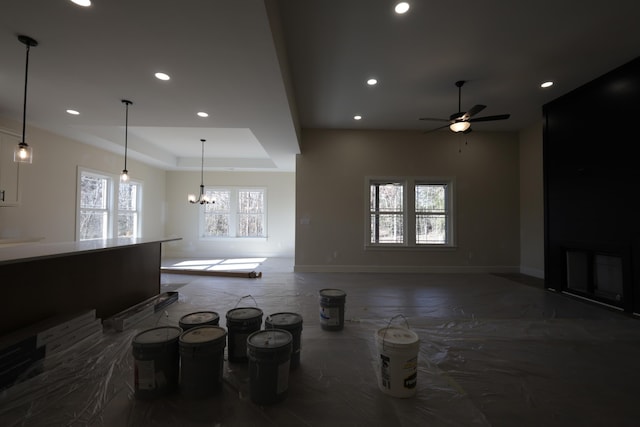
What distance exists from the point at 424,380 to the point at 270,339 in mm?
1122

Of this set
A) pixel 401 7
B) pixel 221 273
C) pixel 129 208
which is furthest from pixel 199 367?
pixel 129 208

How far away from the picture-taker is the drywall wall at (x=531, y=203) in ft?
18.5

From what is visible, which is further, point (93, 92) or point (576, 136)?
Result: point (576, 136)

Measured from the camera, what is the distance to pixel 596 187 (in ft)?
13.0

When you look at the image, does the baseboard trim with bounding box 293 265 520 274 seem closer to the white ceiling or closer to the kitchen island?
the white ceiling

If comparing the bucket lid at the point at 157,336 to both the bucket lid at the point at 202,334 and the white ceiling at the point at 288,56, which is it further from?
the white ceiling at the point at 288,56

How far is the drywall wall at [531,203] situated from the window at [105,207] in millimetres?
→ 9368

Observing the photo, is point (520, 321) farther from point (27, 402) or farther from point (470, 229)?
point (27, 402)

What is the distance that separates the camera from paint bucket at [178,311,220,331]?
7.09ft

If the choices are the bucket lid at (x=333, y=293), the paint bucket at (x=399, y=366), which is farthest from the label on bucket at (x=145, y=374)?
the bucket lid at (x=333, y=293)

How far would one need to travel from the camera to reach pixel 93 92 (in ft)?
11.5

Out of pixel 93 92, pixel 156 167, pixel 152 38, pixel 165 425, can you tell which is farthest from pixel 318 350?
pixel 156 167

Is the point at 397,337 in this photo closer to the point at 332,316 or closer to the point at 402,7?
the point at 332,316

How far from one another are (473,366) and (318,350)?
1.22 meters
